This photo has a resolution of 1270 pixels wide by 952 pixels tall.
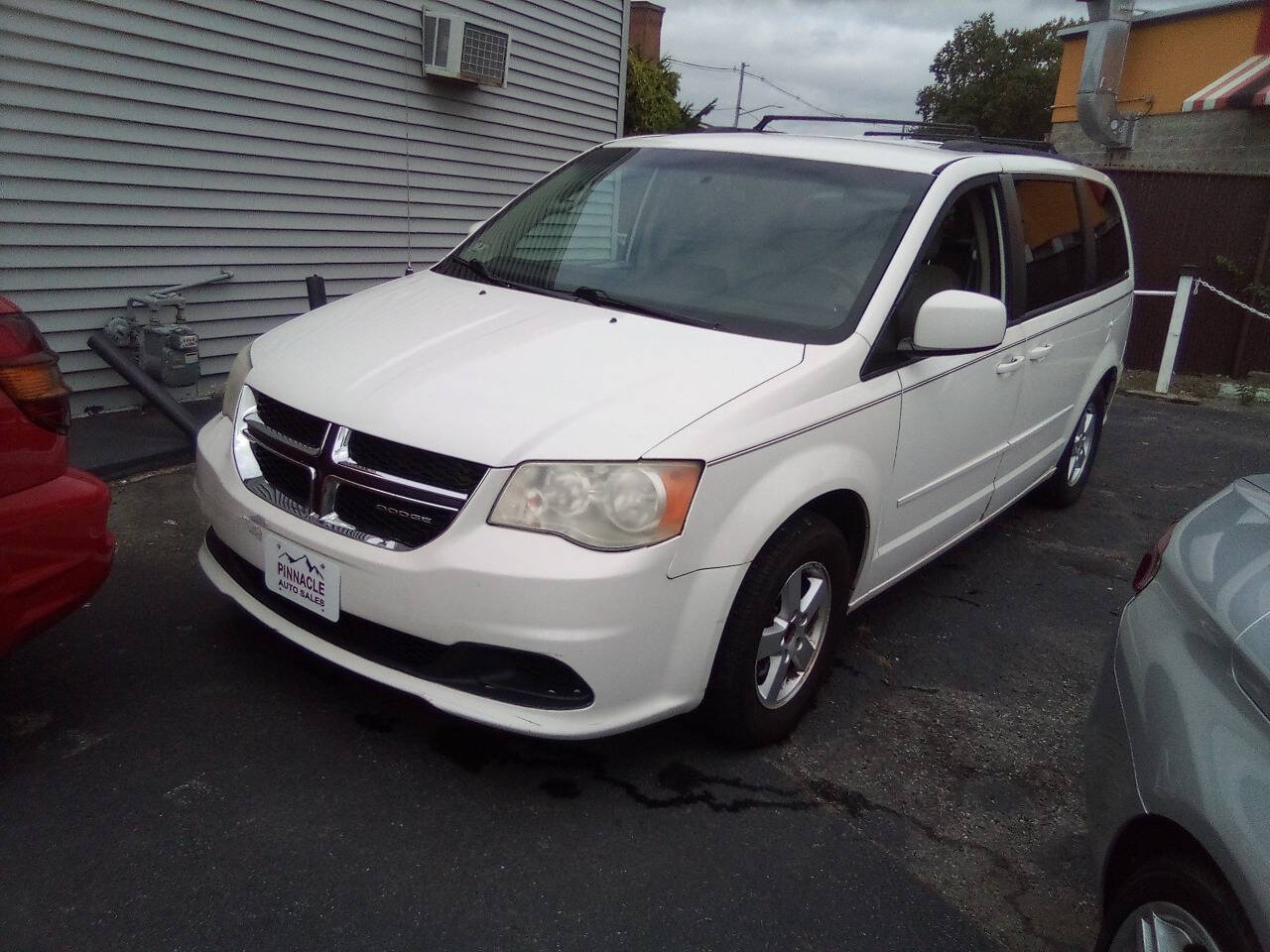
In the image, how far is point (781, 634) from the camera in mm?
2975

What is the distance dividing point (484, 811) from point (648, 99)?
11.2 m

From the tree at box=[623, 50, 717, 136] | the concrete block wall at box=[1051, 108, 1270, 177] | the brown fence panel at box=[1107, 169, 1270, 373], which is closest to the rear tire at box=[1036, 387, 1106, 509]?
the brown fence panel at box=[1107, 169, 1270, 373]

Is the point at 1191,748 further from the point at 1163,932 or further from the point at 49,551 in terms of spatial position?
the point at 49,551

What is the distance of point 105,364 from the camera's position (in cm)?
570

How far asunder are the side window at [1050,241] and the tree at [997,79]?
2015 inches

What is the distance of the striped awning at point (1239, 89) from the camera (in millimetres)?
12672

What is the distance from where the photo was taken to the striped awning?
1267cm

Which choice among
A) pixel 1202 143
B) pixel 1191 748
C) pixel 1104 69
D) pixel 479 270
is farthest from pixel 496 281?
pixel 1104 69

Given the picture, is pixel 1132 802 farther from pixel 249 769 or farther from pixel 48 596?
pixel 48 596

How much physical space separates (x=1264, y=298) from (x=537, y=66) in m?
7.33

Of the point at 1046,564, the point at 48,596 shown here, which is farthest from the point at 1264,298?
the point at 48,596

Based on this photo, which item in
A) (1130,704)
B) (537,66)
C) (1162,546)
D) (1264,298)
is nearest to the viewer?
(1130,704)

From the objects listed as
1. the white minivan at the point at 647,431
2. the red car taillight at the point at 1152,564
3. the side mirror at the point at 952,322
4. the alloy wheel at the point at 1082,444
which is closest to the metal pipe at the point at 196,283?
the white minivan at the point at 647,431

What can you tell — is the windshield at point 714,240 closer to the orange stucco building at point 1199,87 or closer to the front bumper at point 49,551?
the front bumper at point 49,551
